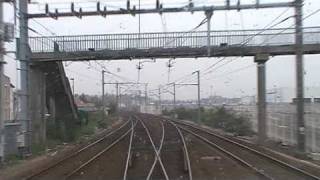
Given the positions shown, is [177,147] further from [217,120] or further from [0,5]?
[217,120]

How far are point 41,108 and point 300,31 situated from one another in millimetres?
17654

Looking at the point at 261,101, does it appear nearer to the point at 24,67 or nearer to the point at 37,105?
the point at 37,105

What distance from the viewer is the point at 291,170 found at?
21703 millimetres

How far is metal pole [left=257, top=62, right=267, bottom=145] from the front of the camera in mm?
35531

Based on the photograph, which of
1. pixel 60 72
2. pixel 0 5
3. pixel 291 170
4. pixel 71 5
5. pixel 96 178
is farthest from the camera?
pixel 60 72

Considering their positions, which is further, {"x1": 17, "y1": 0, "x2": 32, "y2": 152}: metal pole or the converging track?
{"x1": 17, "y1": 0, "x2": 32, "y2": 152}: metal pole

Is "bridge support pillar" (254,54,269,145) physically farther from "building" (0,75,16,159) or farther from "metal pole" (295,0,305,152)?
"building" (0,75,16,159)

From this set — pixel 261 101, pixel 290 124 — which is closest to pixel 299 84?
pixel 290 124

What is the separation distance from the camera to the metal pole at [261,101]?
35531mm

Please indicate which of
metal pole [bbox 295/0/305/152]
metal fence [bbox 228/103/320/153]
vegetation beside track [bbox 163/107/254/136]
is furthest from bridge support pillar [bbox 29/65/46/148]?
vegetation beside track [bbox 163/107/254/136]

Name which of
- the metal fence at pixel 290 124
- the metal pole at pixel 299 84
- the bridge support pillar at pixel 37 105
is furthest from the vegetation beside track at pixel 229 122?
the metal pole at pixel 299 84

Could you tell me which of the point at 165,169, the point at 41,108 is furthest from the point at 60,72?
the point at 165,169

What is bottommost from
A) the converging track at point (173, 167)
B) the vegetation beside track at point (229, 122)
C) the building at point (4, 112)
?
the converging track at point (173, 167)

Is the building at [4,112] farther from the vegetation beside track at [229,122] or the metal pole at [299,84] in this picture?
the vegetation beside track at [229,122]
